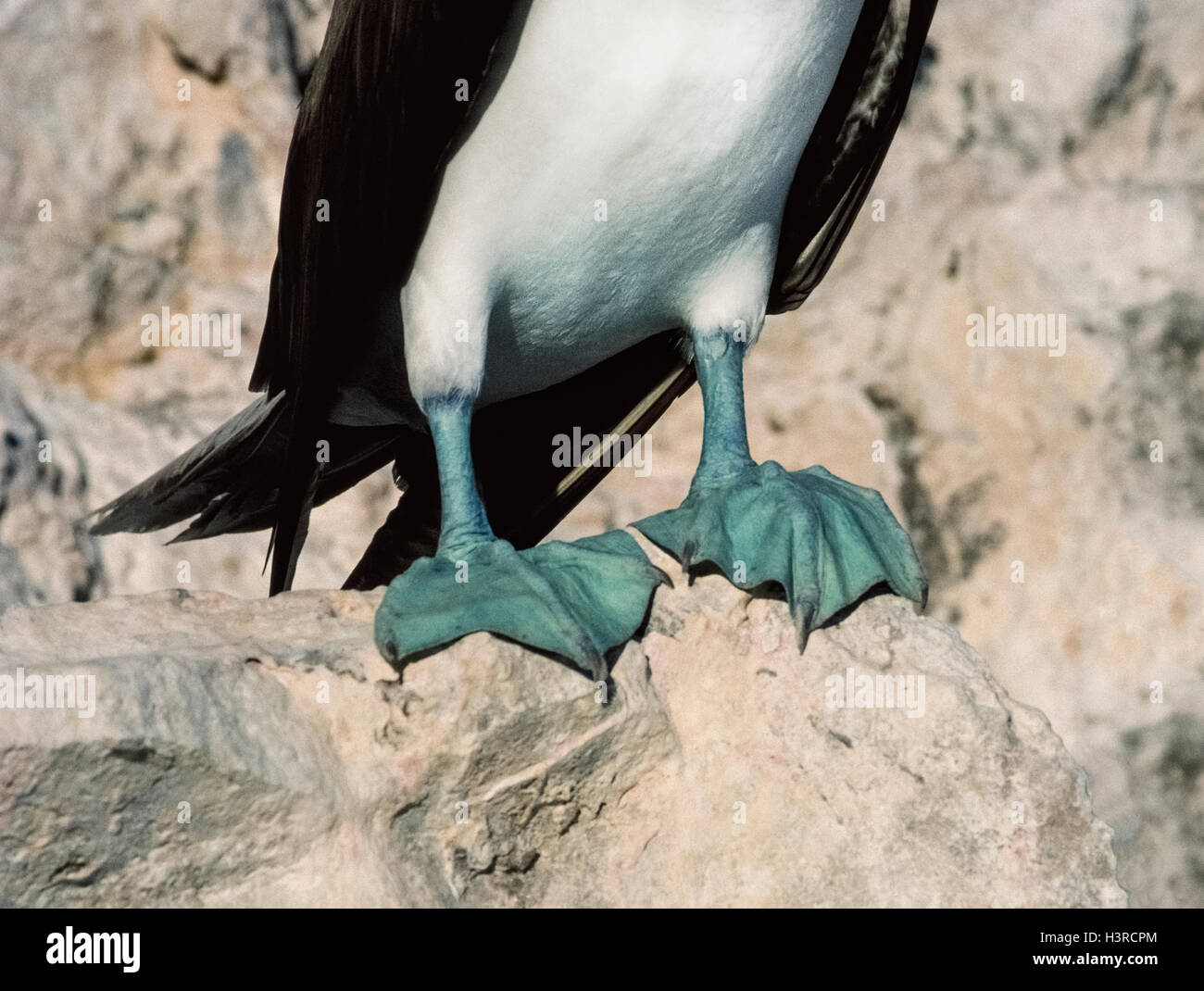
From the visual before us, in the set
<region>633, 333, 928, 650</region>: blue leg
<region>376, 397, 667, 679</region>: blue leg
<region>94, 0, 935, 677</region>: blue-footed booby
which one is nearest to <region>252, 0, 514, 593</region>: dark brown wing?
<region>94, 0, 935, 677</region>: blue-footed booby

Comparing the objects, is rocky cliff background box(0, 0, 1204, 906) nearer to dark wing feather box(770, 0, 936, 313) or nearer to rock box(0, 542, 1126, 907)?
dark wing feather box(770, 0, 936, 313)

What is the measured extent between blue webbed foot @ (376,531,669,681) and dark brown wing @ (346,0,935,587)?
0.48 meters

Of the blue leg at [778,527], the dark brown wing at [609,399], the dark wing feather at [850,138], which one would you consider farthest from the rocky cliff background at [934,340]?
the blue leg at [778,527]

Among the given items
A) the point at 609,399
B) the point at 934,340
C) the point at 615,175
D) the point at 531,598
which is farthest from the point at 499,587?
the point at 934,340

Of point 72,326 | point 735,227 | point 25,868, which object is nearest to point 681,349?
point 735,227

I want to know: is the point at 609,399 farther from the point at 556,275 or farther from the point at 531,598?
the point at 531,598

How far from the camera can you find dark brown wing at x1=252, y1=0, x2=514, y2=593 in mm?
2180

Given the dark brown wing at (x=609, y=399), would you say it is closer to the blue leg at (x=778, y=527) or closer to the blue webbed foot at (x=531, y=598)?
the blue leg at (x=778, y=527)

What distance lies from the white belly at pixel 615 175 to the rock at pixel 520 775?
0.52 metres

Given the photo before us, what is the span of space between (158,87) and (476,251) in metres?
2.24

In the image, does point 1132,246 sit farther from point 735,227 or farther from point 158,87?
point 158,87

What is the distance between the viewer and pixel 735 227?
97.3 inches

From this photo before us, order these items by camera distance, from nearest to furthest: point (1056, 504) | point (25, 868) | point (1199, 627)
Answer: point (25, 868)
point (1199, 627)
point (1056, 504)

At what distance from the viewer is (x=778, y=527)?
2369mm
